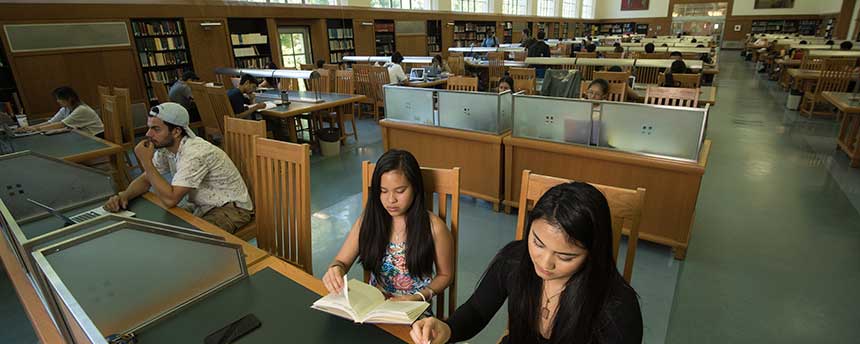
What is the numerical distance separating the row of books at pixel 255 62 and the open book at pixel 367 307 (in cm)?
861

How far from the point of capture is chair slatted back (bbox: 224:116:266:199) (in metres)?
2.38

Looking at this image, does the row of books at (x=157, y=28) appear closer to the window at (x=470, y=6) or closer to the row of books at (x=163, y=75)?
the row of books at (x=163, y=75)

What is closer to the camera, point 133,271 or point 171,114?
point 133,271

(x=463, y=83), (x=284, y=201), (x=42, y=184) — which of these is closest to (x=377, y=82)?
(x=463, y=83)

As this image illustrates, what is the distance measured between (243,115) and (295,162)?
10.5ft

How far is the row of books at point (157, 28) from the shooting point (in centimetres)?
682

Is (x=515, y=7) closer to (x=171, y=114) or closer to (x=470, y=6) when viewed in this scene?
(x=470, y=6)

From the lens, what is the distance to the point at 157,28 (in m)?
7.09

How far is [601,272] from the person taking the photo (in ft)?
3.16

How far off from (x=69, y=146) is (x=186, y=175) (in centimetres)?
193

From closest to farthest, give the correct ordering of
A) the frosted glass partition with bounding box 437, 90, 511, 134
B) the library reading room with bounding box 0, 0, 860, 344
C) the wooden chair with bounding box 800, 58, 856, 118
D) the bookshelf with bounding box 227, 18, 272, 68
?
1. the library reading room with bounding box 0, 0, 860, 344
2. the frosted glass partition with bounding box 437, 90, 511, 134
3. the wooden chair with bounding box 800, 58, 856, 118
4. the bookshelf with bounding box 227, 18, 272, 68

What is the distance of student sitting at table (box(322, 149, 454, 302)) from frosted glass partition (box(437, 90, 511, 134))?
183cm

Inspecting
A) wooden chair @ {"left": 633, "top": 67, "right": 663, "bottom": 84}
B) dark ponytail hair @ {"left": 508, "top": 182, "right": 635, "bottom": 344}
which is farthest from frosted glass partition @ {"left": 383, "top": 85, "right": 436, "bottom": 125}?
wooden chair @ {"left": 633, "top": 67, "right": 663, "bottom": 84}

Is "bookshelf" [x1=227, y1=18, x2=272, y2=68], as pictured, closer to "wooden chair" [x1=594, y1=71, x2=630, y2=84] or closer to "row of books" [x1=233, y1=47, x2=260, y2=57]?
"row of books" [x1=233, y1=47, x2=260, y2=57]
